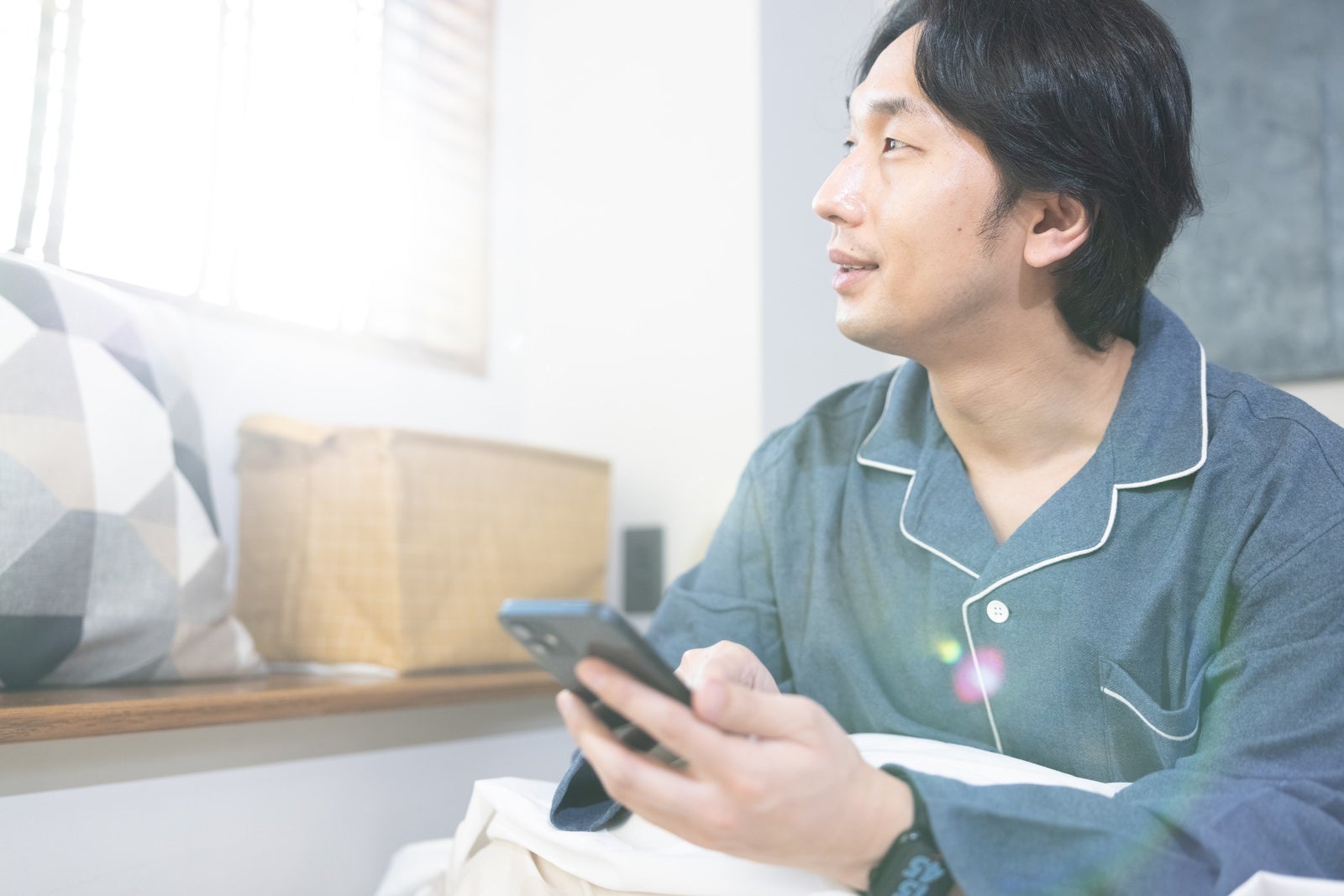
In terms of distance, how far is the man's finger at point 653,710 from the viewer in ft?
1.84

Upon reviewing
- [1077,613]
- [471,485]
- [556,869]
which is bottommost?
[556,869]

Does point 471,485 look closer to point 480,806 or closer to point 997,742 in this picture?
point 480,806

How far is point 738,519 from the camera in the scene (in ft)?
3.64

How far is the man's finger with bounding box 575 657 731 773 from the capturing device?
56cm

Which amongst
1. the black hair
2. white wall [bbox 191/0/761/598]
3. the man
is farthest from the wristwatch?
white wall [bbox 191/0/761/598]

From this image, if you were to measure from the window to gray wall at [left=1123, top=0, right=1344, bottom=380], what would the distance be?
1.12 m

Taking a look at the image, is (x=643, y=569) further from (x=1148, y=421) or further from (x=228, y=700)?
(x=1148, y=421)

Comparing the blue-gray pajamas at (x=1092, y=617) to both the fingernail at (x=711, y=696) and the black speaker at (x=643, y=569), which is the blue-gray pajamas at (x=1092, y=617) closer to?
the fingernail at (x=711, y=696)

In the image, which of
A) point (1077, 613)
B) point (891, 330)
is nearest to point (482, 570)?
point (891, 330)

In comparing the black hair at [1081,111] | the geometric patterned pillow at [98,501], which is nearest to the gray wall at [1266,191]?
the black hair at [1081,111]

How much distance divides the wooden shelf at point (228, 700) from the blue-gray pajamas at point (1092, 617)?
333mm

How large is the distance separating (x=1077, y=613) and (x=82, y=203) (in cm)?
121

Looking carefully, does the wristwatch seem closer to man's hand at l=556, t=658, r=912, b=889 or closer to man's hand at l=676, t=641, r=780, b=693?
man's hand at l=556, t=658, r=912, b=889

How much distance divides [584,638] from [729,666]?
30 cm
